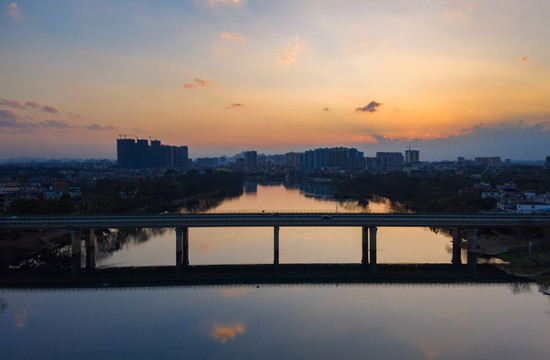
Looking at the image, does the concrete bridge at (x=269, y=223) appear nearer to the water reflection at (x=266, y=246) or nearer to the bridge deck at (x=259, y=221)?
the bridge deck at (x=259, y=221)

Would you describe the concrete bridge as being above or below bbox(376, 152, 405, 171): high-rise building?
below

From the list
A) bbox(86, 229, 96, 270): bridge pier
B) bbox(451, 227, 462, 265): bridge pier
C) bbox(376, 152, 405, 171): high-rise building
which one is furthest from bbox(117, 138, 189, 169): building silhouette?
bbox(451, 227, 462, 265): bridge pier

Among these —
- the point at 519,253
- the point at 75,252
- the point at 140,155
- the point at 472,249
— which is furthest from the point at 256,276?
the point at 140,155

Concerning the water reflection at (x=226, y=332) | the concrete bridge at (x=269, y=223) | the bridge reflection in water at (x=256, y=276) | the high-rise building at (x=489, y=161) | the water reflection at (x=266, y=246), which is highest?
the high-rise building at (x=489, y=161)

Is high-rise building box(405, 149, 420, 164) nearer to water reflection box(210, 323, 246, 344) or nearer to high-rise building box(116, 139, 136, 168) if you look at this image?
high-rise building box(116, 139, 136, 168)

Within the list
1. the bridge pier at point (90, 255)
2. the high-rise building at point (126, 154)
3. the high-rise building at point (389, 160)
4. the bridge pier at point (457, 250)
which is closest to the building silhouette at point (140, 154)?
the high-rise building at point (126, 154)

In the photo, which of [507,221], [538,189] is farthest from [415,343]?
[538,189]

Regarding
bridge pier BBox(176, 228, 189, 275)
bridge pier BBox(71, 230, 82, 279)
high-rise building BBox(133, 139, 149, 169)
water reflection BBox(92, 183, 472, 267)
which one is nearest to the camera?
bridge pier BBox(176, 228, 189, 275)

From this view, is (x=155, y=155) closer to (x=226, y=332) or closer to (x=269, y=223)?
(x=269, y=223)
